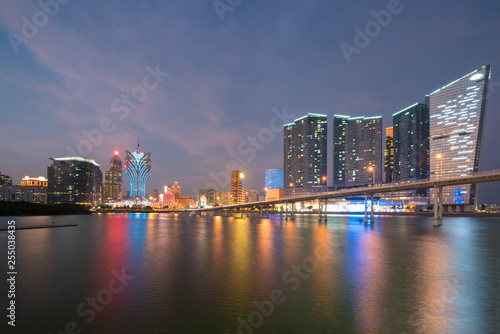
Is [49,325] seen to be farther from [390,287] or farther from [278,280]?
[390,287]

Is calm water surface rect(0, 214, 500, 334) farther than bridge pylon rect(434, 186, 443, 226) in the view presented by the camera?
No

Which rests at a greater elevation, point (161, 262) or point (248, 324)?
point (248, 324)

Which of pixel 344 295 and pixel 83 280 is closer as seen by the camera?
pixel 344 295

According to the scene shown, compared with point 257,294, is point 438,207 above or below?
below

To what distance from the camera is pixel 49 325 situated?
12.4 meters

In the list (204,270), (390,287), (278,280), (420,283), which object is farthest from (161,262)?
(420,283)

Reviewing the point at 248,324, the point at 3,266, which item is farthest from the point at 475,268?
the point at 3,266

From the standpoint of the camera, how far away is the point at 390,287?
18.0m

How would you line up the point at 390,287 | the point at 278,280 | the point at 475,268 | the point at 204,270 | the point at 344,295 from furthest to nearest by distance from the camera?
the point at 475,268
the point at 204,270
the point at 278,280
the point at 390,287
the point at 344,295

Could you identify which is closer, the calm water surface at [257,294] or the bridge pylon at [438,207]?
the calm water surface at [257,294]

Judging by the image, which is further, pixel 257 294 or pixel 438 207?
pixel 438 207

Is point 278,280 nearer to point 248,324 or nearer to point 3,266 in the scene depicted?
point 248,324

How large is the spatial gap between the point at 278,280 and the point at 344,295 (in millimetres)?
4922

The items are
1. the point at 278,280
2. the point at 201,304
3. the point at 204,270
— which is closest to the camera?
the point at 201,304
